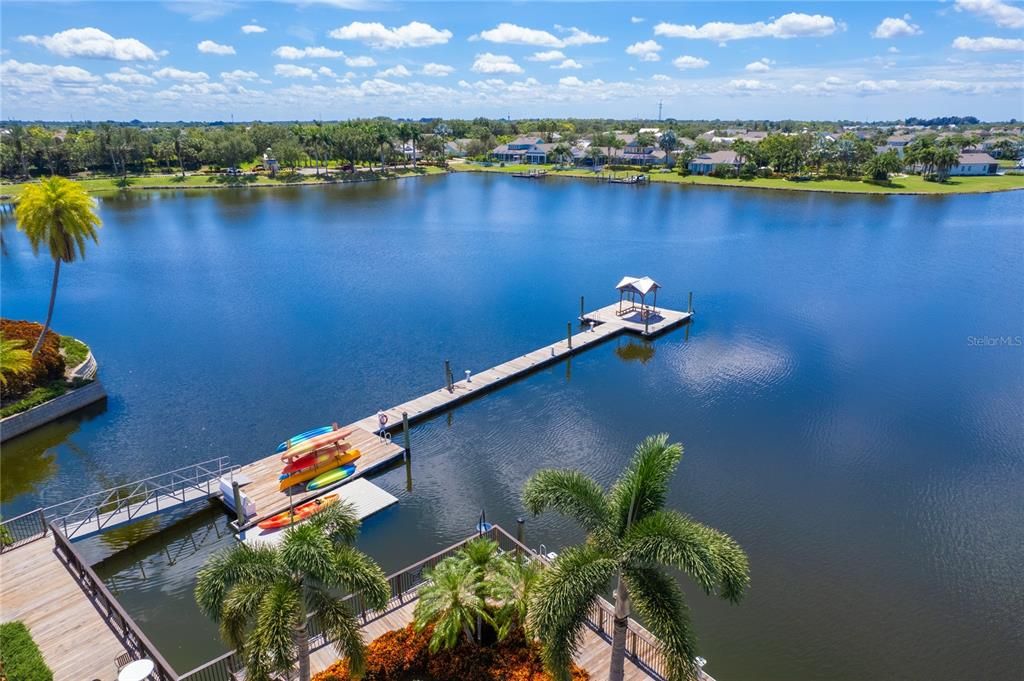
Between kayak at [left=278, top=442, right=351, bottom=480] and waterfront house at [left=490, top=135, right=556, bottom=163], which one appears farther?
waterfront house at [left=490, top=135, right=556, bottom=163]

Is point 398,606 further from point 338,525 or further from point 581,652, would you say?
point 581,652

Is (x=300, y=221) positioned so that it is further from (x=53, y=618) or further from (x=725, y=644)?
(x=725, y=644)

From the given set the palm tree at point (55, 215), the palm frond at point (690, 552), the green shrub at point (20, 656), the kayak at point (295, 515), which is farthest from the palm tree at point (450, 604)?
the palm tree at point (55, 215)

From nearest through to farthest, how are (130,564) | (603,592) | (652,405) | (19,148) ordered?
1. (603,592)
2. (130,564)
3. (652,405)
4. (19,148)

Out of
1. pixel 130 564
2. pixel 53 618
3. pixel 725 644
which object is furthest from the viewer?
pixel 130 564

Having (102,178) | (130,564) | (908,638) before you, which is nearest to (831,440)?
(908,638)

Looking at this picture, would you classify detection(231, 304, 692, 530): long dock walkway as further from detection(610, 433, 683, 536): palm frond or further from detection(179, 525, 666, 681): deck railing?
detection(610, 433, 683, 536): palm frond
